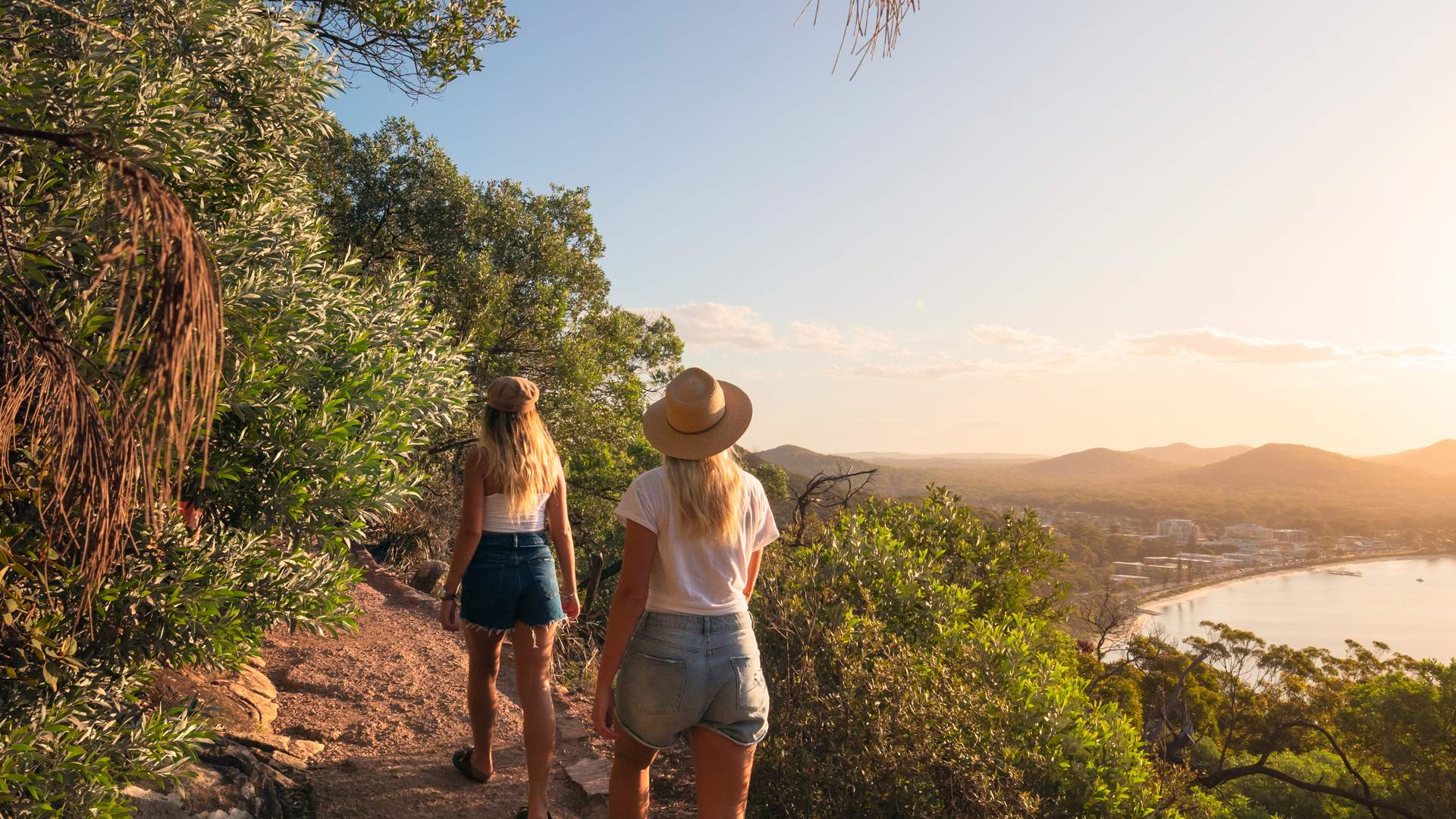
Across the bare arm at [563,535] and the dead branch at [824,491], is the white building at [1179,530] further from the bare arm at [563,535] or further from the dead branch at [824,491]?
the bare arm at [563,535]

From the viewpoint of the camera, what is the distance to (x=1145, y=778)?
16.3 feet

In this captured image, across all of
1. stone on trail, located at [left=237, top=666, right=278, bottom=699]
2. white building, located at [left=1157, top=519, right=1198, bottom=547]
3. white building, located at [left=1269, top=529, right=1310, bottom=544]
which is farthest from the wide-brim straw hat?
white building, located at [left=1269, top=529, right=1310, bottom=544]

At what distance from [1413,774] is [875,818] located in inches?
777

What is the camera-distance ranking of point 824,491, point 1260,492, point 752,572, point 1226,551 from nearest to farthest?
point 752,572
point 824,491
point 1226,551
point 1260,492

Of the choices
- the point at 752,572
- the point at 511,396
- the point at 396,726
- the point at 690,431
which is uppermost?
the point at 511,396

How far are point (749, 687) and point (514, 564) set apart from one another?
5.36 feet

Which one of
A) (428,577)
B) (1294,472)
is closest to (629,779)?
(428,577)

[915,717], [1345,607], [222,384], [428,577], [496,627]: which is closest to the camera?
[222,384]

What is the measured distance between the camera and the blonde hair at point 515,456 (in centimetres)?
390

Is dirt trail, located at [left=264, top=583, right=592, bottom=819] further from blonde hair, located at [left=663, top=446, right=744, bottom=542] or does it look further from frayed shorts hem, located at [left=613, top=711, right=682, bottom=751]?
blonde hair, located at [left=663, top=446, right=744, bottom=542]

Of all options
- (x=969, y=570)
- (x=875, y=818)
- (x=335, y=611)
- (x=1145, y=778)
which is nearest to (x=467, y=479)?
(x=335, y=611)

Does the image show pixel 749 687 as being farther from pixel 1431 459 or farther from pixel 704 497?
pixel 1431 459

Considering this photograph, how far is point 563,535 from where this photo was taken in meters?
4.09

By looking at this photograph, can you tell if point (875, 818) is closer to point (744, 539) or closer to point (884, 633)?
point (884, 633)
